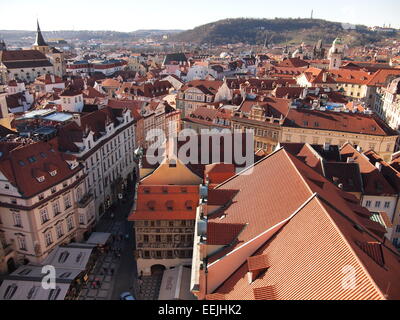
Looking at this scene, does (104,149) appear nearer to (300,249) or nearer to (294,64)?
(300,249)

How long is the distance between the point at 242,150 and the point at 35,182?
80.0 ft

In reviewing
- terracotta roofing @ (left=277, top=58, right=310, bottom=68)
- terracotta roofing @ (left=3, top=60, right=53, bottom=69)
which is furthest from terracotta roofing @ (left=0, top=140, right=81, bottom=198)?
→ terracotta roofing @ (left=277, top=58, right=310, bottom=68)

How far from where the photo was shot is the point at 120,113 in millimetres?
60344

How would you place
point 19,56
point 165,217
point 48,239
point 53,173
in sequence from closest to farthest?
point 165,217 → point 48,239 → point 53,173 → point 19,56

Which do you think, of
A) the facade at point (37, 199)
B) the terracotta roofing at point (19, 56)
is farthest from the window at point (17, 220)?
the terracotta roofing at point (19, 56)

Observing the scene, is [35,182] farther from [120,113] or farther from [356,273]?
[356,273]

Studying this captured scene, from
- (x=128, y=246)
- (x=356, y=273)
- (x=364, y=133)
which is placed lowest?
(x=128, y=246)

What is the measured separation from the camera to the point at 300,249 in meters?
18.7

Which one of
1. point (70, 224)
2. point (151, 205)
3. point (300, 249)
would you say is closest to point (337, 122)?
point (151, 205)

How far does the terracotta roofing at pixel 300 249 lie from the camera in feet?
50.6

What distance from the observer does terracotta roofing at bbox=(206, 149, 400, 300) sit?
50.6 ft

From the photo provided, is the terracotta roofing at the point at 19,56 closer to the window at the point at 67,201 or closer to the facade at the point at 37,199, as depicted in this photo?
the facade at the point at 37,199

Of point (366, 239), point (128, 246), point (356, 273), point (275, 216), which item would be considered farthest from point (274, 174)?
point (128, 246)

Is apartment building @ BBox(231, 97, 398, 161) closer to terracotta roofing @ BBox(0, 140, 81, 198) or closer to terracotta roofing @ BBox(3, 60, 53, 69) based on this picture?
terracotta roofing @ BBox(0, 140, 81, 198)
